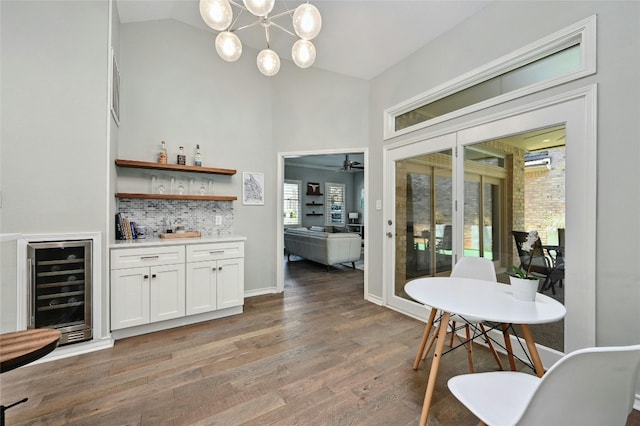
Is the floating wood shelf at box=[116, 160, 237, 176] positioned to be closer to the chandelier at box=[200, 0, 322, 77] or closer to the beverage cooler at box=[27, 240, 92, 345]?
the beverage cooler at box=[27, 240, 92, 345]

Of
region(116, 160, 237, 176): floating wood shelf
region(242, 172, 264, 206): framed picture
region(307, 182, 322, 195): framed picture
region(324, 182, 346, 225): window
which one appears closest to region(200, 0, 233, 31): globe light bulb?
region(116, 160, 237, 176): floating wood shelf

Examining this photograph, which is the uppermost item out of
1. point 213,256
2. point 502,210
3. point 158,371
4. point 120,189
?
point 120,189

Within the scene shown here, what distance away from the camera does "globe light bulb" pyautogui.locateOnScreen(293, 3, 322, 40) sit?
186 cm

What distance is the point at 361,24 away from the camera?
2.93 metres

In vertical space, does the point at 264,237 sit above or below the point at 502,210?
below

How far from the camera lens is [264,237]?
4008mm

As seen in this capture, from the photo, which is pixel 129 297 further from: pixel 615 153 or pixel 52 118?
pixel 615 153

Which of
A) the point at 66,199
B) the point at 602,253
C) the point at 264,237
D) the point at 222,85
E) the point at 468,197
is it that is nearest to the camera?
the point at 602,253

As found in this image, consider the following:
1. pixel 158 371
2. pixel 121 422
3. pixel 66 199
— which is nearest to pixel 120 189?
pixel 66 199

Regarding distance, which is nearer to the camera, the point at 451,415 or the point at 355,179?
the point at 451,415

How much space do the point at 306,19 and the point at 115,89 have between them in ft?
6.92

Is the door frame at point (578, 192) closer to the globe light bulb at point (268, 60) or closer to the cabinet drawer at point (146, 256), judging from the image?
the globe light bulb at point (268, 60)

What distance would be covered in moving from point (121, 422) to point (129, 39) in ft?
12.0

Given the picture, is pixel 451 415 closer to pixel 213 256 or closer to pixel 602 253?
pixel 602 253
